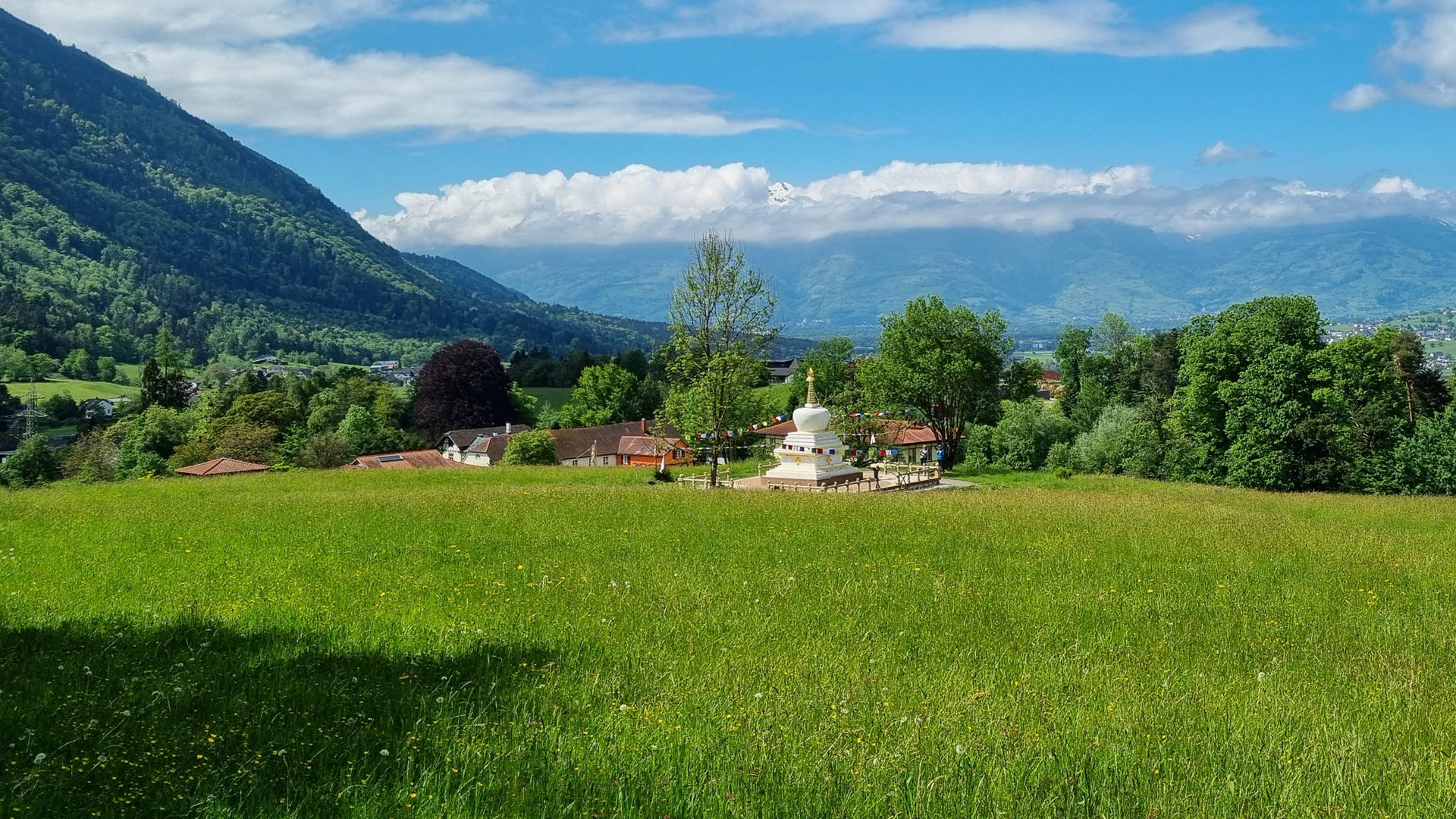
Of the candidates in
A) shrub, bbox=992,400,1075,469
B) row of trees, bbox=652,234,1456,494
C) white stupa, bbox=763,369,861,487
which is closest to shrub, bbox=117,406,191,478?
row of trees, bbox=652,234,1456,494

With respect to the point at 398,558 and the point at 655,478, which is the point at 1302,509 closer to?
the point at 655,478

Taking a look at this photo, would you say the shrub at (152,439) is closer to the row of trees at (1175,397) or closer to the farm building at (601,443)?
the farm building at (601,443)

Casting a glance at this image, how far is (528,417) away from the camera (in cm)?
9912

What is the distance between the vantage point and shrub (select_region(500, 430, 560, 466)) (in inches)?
2490

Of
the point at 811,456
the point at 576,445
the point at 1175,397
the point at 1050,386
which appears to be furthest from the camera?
the point at 1050,386

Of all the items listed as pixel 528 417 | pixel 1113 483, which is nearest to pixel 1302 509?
pixel 1113 483

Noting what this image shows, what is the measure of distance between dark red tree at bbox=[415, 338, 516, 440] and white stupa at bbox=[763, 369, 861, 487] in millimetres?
56311

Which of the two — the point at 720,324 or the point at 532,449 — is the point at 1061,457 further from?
the point at 532,449

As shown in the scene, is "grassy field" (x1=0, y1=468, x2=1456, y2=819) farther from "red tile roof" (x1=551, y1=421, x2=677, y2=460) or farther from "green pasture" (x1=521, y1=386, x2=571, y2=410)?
"green pasture" (x1=521, y1=386, x2=571, y2=410)

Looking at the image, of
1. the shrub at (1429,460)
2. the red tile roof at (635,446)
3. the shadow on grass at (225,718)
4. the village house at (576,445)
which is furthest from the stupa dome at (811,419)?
the red tile roof at (635,446)

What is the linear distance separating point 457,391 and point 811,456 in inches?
2330

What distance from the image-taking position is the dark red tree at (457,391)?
86312mm

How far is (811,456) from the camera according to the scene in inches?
1384

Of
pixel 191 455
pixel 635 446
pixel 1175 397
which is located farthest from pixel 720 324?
pixel 635 446
